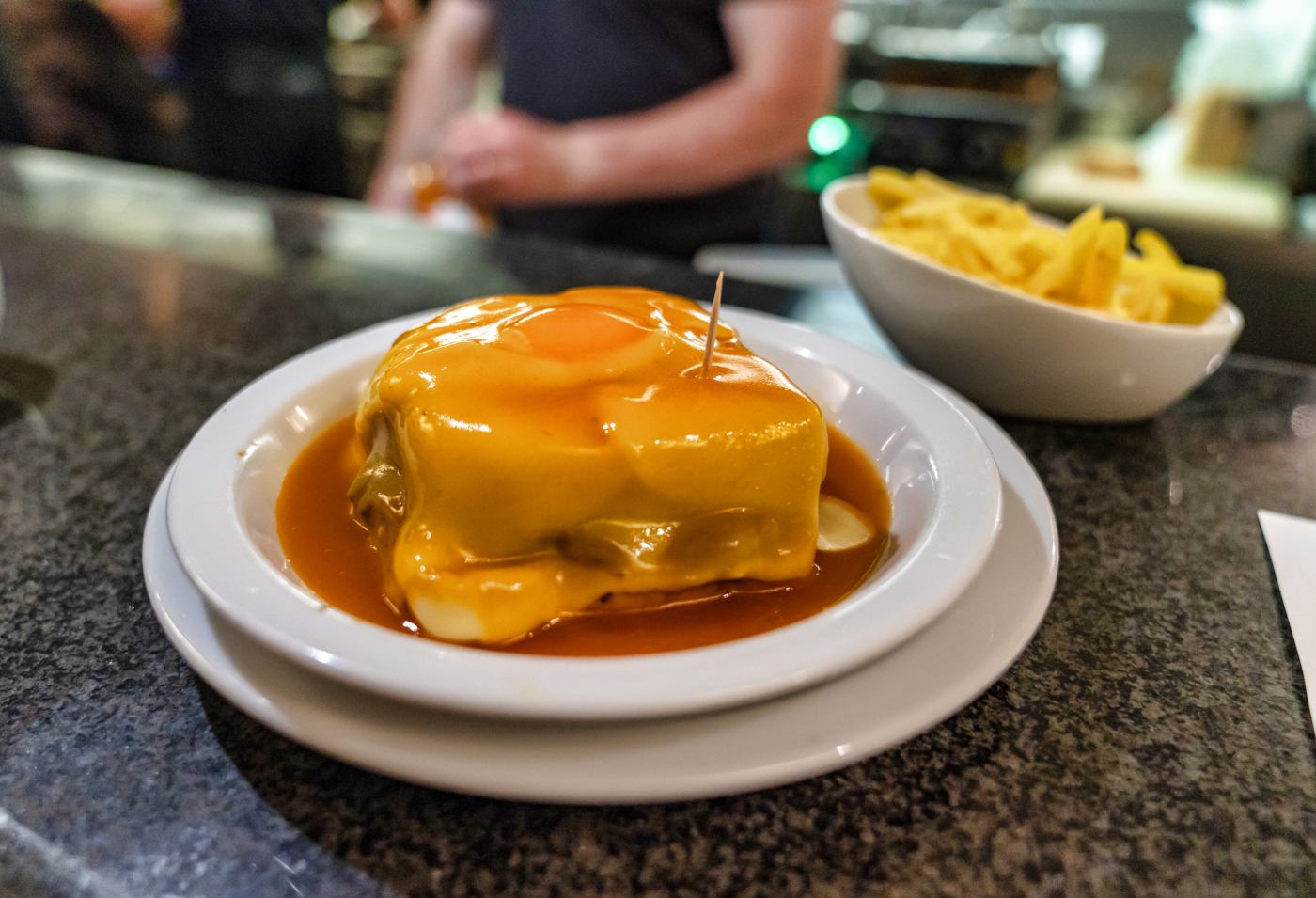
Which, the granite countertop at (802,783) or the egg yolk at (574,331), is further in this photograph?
the egg yolk at (574,331)

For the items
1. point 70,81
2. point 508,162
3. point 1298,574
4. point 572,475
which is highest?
point 572,475

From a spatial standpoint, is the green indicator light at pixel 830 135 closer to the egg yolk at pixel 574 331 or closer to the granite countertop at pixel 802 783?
the granite countertop at pixel 802 783

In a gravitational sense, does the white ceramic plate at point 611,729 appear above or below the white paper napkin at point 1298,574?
above

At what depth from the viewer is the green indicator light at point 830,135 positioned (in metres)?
3.59

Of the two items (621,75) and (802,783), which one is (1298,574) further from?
(621,75)

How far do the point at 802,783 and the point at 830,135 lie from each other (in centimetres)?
350

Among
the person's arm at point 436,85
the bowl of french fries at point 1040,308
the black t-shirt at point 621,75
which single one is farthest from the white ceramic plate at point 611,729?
the person's arm at point 436,85

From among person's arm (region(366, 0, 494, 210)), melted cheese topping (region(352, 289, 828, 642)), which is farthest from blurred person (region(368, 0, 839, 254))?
melted cheese topping (region(352, 289, 828, 642))

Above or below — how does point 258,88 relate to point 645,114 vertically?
below

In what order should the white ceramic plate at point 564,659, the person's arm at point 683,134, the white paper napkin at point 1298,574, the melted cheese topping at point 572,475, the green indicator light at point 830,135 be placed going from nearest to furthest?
the white ceramic plate at point 564,659, the melted cheese topping at point 572,475, the white paper napkin at point 1298,574, the person's arm at point 683,134, the green indicator light at point 830,135

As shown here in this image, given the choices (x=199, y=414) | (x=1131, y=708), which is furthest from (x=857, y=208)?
(x=199, y=414)

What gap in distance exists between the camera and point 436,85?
2.44 m

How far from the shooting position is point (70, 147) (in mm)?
3086

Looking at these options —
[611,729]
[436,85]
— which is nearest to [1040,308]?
[611,729]
